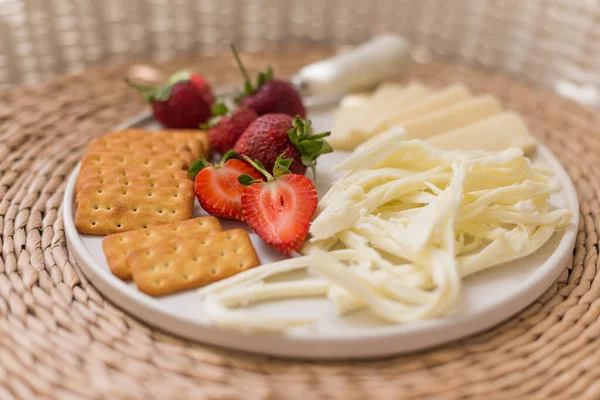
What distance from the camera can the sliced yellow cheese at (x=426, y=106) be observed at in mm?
1684

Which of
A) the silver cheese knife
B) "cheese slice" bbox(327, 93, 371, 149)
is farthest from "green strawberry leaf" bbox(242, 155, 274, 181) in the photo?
the silver cheese knife

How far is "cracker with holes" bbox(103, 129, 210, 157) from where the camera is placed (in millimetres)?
1593

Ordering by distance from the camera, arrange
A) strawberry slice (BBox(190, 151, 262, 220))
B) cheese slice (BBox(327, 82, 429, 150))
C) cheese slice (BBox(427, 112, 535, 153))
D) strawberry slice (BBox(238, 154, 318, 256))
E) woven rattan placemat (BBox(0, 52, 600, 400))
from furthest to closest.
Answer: cheese slice (BBox(327, 82, 429, 150))
cheese slice (BBox(427, 112, 535, 153))
strawberry slice (BBox(190, 151, 262, 220))
strawberry slice (BBox(238, 154, 318, 256))
woven rattan placemat (BBox(0, 52, 600, 400))

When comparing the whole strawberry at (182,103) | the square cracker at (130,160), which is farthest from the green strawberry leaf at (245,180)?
the whole strawberry at (182,103)

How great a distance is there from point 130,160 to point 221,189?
0.27 metres

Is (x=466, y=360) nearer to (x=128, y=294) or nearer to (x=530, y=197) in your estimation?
(x=530, y=197)

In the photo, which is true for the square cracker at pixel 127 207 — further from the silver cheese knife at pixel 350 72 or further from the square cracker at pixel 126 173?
the silver cheese knife at pixel 350 72

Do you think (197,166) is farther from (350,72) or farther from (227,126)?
(350,72)

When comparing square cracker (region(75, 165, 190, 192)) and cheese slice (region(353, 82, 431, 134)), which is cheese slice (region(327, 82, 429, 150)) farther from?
square cracker (region(75, 165, 190, 192))

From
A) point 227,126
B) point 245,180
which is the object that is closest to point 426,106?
point 227,126

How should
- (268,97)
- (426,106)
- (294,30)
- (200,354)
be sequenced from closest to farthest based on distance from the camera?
(200,354)
(268,97)
(426,106)
(294,30)

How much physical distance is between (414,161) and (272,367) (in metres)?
0.59

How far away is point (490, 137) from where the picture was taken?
1.61m

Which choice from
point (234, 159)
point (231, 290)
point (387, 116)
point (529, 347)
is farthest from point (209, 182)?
point (529, 347)
